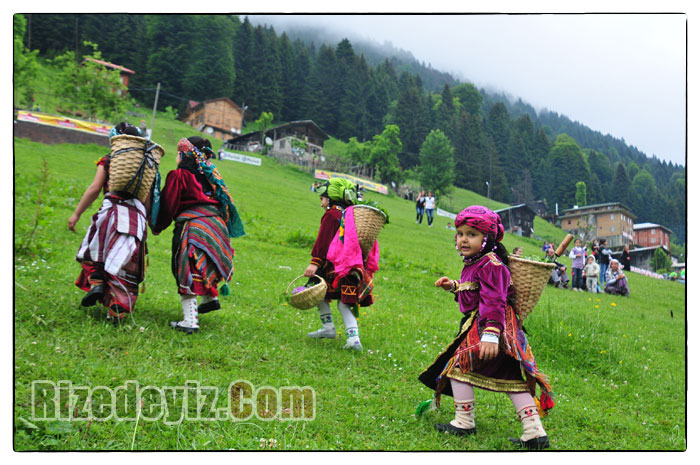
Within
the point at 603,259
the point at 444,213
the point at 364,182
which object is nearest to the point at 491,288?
the point at 603,259

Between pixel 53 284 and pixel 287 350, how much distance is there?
3.56 metres

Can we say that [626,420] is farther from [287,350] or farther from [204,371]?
[204,371]

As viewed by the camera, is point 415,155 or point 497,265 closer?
point 497,265

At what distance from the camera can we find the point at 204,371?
5156mm

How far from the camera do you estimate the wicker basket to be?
19.9 ft

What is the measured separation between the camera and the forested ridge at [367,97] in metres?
17.0

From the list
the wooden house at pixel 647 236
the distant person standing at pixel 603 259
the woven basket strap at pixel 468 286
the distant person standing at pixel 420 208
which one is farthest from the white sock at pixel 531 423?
the distant person standing at pixel 420 208

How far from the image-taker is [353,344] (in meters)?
6.58

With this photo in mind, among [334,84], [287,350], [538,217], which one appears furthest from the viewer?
[334,84]

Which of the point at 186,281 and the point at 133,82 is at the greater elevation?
the point at 133,82

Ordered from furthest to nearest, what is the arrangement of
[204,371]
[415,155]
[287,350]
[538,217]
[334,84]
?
[334,84]
[415,155]
[538,217]
[287,350]
[204,371]

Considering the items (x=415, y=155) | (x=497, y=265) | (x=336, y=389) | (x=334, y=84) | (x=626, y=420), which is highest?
(x=334, y=84)

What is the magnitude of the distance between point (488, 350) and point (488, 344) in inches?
1.8

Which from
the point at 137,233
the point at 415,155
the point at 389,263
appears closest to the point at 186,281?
the point at 137,233
